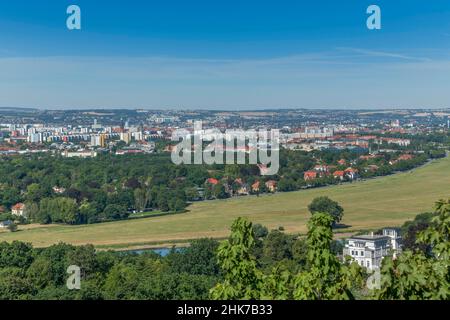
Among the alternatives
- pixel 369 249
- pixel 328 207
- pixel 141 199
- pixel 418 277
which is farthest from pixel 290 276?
pixel 141 199

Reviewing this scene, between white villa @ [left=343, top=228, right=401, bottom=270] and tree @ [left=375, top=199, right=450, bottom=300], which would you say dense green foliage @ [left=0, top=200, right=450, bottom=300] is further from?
white villa @ [left=343, top=228, right=401, bottom=270]

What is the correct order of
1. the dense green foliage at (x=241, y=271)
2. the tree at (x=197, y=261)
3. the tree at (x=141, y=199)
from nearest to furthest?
the dense green foliage at (x=241, y=271) → the tree at (x=197, y=261) → the tree at (x=141, y=199)

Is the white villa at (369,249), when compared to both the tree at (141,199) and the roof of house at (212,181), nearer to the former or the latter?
the tree at (141,199)

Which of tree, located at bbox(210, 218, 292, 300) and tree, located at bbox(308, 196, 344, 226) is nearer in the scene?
tree, located at bbox(210, 218, 292, 300)

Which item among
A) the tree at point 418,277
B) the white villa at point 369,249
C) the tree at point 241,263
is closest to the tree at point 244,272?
the tree at point 241,263

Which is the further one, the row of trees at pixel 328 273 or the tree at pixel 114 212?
the tree at pixel 114 212

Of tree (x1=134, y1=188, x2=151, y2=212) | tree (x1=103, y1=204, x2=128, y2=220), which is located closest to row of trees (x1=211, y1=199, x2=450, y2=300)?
tree (x1=103, y1=204, x2=128, y2=220)

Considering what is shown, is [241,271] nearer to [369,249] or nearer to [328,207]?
[369,249]

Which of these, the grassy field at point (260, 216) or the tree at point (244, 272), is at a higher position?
the tree at point (244, 272)

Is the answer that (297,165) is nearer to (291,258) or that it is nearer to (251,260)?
(291,258)
